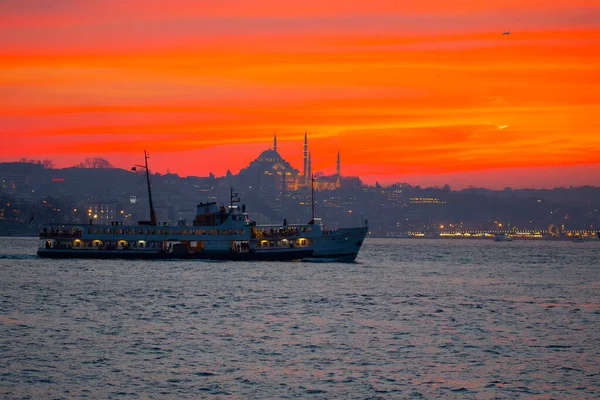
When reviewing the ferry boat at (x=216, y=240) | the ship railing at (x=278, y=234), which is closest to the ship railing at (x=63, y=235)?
the ferry boat at (x=216, y=240)

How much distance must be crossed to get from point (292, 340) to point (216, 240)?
61.0 meters

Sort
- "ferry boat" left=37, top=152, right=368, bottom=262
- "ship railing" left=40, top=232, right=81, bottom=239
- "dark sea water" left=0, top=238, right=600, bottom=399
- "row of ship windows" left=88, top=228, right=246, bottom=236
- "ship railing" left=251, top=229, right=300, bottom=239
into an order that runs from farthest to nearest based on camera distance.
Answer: "ship railing" left=40, top=232, right=81, bottom=239, "row of ship windows" left=88, top=228, right=246, bottom=236, "ferry boat" left=37, top=152, right=368, bottom=262, "ship railing" left=251, top=229, right=300, bottom=239, "dark sea water" left=0, top=238, right=600, bottom=399

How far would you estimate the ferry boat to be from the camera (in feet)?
337

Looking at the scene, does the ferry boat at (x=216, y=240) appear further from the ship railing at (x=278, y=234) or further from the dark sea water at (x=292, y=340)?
the dark sea water at (x=292, y=340)

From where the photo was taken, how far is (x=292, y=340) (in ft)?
145

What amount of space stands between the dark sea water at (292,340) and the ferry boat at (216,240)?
20682mm

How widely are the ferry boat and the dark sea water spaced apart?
20682 millimetres

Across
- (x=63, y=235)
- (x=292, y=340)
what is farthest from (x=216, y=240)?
(x=292, y=340)

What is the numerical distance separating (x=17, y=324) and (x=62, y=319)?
291cm

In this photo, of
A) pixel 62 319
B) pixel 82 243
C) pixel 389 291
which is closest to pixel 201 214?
pixel 82 243

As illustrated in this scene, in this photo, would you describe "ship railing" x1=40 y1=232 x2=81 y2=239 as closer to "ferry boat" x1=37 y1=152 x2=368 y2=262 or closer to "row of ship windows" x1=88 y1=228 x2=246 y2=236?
"ferry boat" x1=37 y1=152 x2=368 y2=262

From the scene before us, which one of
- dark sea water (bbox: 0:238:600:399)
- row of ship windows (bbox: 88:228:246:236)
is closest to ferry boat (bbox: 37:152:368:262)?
row of ship windows (bbox: 88:228:246:236)

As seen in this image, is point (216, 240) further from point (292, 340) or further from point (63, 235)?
point (292, 340)

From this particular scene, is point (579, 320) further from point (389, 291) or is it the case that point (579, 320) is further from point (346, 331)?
point (389, 291)
